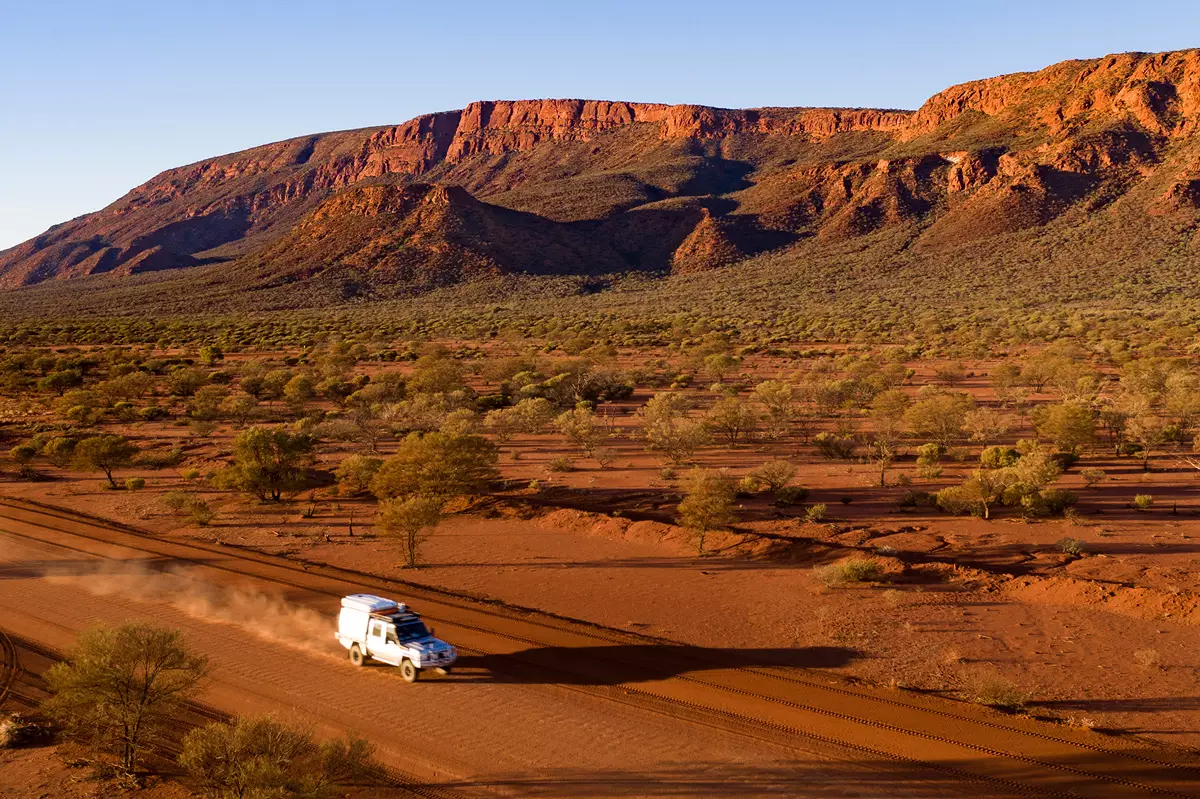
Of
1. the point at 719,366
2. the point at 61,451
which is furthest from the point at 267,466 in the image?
the point at 719,366

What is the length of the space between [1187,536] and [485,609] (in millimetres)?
18563

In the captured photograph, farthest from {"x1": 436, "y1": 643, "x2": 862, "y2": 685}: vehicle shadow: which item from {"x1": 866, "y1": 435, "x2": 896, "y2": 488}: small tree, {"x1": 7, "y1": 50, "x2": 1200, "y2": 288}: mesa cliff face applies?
{"x1": 7, "y1": 50, "x2": 1200, "y2": 288}: mesa cliff face

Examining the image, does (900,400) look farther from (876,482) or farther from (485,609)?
(485,609)

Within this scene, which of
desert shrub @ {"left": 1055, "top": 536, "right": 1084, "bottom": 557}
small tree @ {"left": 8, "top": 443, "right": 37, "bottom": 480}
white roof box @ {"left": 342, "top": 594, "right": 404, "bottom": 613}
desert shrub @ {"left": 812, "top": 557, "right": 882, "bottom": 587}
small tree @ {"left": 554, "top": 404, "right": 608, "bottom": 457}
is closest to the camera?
white roof box @ {"left": 342, "top": 594, "right": 404, "bottom": 613}

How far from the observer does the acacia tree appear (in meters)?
28.6

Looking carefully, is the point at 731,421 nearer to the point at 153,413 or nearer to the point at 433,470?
the point at 433,470

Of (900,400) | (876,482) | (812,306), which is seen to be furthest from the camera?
(812,306)

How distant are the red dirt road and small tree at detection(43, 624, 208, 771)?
1.38 meters

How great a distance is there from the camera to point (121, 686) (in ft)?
40.4

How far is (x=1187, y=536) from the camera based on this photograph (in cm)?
2230

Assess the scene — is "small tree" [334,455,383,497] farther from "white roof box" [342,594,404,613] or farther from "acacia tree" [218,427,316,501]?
"white roof box" [342,594,404,613]

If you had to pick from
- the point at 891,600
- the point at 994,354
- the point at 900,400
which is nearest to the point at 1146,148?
the point at 994,354

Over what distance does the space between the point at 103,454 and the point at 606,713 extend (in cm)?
2622

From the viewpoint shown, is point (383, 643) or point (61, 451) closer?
point (383, 643)
